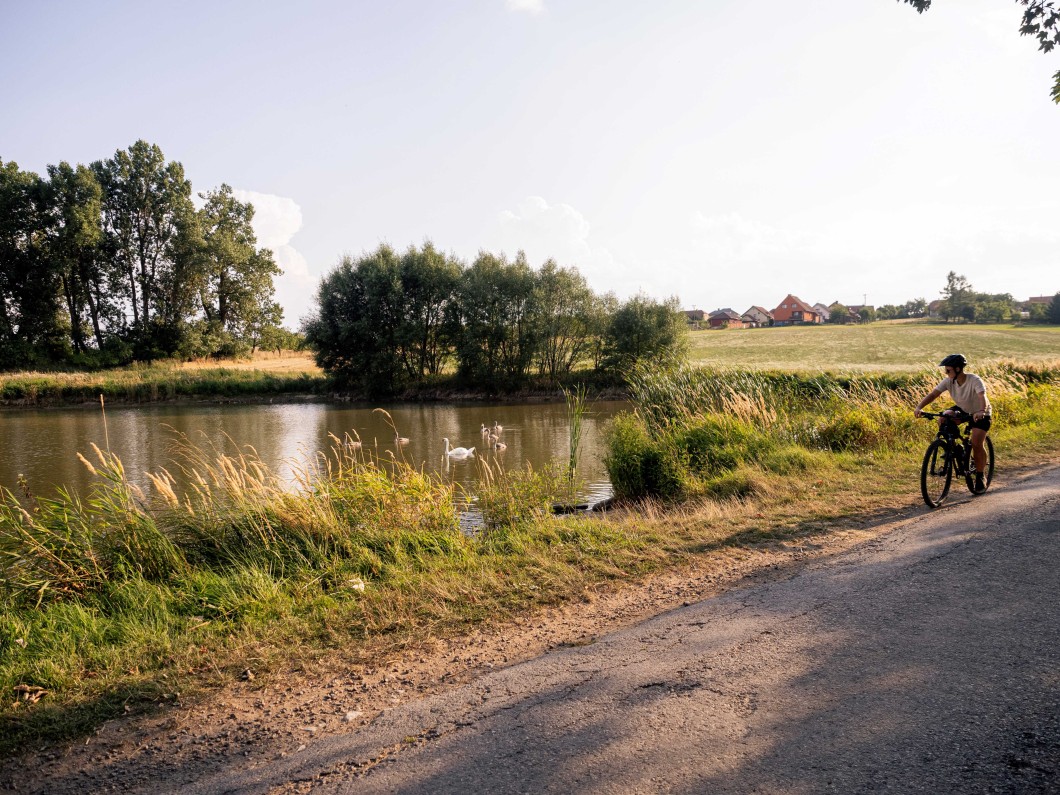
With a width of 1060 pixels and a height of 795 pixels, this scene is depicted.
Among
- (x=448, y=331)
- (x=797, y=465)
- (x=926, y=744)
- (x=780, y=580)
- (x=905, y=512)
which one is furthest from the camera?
(x=448, y=331)

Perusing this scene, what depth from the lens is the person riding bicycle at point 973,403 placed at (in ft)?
28.1

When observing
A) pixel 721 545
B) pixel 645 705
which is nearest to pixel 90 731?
pixel 645 705

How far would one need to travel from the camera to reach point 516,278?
44906 mm

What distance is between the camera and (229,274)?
2336 inches

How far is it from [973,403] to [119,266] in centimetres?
6342

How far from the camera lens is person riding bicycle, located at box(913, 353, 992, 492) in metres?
8.56

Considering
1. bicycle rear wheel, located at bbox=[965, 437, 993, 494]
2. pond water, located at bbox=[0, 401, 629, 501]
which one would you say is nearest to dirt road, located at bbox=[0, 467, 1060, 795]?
bicycle rear wheel, located at bbox=[965, 437, 993, 494]

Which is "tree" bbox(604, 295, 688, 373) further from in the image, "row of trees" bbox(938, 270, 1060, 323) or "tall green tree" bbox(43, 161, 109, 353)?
"row of trees" bbox(938, 270, 1060, 323)

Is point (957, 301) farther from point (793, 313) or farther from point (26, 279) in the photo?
point (26, 279)

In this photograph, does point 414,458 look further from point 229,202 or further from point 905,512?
point 229,202

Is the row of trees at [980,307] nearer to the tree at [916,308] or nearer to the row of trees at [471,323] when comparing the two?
the tree at [916,308]

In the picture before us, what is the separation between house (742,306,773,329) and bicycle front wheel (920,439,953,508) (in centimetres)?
14094

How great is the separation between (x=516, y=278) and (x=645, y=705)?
42.5 m

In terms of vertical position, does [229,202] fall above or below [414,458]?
above
